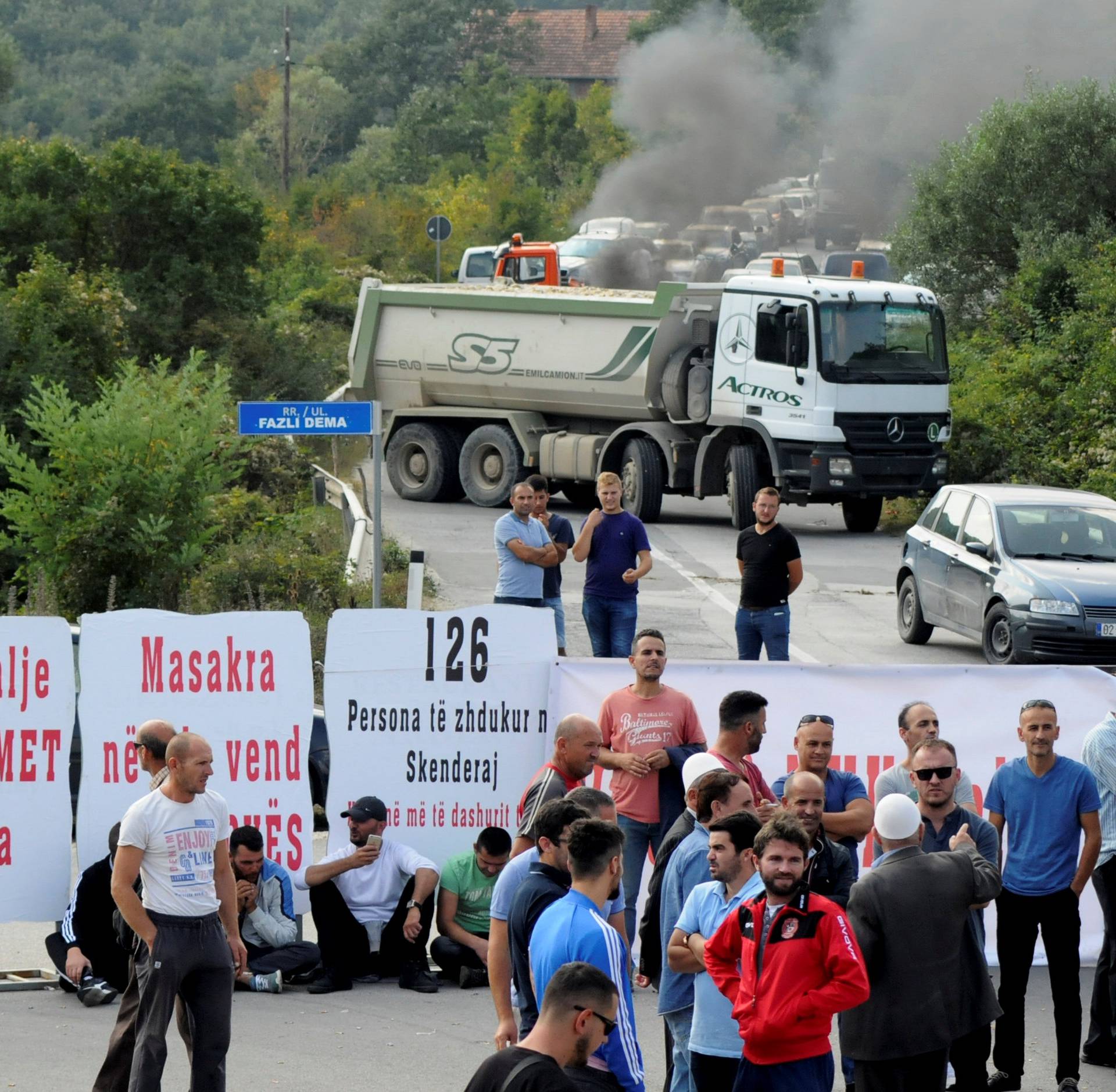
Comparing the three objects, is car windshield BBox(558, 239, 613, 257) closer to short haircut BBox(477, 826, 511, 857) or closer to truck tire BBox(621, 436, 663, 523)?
truck tire BBox(621, 436, 663, 523)

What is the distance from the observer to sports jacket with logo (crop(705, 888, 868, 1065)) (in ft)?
18.9

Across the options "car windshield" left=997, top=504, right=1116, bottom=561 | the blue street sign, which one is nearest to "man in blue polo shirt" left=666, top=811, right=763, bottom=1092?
the blue street sign

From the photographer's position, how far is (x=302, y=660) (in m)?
9.75

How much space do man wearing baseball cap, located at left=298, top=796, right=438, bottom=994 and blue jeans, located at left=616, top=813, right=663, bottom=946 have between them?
3.38ft

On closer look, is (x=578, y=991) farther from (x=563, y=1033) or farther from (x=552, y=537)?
(x=552, y=537)

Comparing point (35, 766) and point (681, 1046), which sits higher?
point (35, 766)

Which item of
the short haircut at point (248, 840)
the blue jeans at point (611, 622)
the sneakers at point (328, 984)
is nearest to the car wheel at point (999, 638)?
the blue jeans at point (611, 622)

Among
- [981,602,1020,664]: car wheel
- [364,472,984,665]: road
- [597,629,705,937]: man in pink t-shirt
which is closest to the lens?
[597,629,705,937]: man in pink t-shirt

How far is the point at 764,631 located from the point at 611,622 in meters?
1.19

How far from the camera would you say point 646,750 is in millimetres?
9008

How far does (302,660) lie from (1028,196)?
84.7 ft

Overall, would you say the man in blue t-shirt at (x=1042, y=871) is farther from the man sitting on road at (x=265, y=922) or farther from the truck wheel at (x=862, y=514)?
the truck wheel at (x=862, y=514)

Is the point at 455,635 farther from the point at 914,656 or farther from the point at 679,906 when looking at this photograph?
the point at 914,656

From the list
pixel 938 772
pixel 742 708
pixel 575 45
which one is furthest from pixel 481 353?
pixel 575 45
